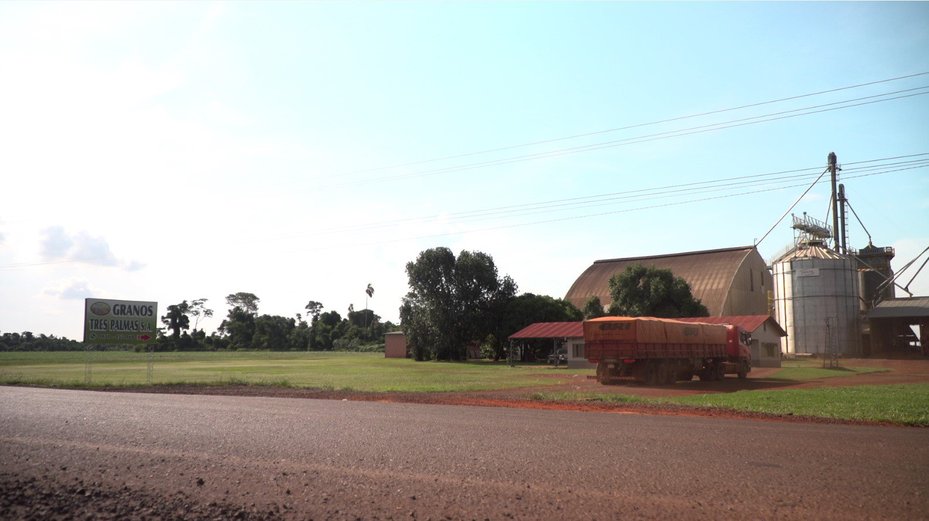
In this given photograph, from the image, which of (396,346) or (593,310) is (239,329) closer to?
(396,346)

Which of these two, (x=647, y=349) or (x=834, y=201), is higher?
(x=834, y=201)

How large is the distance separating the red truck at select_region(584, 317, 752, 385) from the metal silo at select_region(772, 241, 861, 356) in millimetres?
34466

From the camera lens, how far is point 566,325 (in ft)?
206

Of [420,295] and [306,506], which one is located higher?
[420,295]

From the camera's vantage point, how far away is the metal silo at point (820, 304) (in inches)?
2506

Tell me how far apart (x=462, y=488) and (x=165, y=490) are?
346 cm

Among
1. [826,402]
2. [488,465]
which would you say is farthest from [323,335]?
[488,465]

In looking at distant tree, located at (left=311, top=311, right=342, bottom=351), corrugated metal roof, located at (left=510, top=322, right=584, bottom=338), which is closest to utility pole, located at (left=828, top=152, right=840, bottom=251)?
corrugated metal roof, located at (left=510, top=322, right=584, bottom=338)

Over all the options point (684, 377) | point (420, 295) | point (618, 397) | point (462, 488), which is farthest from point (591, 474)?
point (420, 295)

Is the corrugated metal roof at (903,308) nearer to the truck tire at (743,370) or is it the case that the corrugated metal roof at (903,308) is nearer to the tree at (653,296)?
the tree at (653,296)

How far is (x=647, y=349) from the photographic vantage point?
3153cm

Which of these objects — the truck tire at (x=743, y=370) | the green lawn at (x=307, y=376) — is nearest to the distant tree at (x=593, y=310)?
the green lawn at (x=307, y=376)

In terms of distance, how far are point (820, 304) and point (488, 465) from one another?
64940mm

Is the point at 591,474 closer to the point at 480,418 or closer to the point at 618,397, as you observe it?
the point at 480,418
